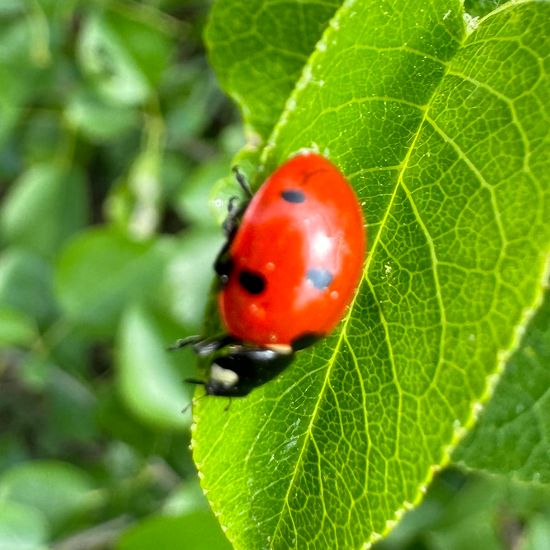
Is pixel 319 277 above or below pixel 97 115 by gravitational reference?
above

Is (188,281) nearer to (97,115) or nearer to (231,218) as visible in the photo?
(97,115)

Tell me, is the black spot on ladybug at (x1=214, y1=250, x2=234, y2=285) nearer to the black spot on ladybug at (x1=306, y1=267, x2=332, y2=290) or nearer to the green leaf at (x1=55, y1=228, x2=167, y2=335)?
the black spot on ladybug at (x1=306, y1=267, x2=332, y2=290)

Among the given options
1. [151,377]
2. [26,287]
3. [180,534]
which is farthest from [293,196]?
[26,287]

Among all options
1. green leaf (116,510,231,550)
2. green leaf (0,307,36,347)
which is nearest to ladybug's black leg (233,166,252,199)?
green leaf (116,510,231,550)

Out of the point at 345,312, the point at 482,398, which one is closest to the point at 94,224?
the point at 345,312

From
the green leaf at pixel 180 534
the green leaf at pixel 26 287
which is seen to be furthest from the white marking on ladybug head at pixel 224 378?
the green leaf at pixel 26 287

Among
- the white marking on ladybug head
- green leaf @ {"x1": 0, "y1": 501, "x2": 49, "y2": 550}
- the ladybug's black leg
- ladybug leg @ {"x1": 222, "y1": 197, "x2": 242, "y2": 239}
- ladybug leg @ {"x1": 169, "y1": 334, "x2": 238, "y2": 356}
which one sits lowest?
green leaf @ {"x1": 0, "y1": 501, "x2": 49, "y2": 550}

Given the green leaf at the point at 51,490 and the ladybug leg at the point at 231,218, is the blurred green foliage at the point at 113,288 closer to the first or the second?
the green leaf at the point at 51,490
